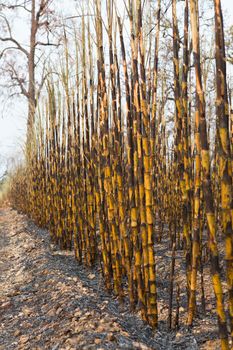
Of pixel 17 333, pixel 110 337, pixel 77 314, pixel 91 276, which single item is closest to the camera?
pixel 110 337

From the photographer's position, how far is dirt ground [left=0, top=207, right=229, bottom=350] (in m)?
1.37

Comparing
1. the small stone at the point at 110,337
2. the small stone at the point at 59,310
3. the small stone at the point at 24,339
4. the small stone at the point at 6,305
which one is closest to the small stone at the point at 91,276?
the small stone at the point at 6,305

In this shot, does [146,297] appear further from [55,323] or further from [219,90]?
[219,90]

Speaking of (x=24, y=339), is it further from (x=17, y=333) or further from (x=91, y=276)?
(x=91, y=276)

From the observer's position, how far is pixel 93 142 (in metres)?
2.17

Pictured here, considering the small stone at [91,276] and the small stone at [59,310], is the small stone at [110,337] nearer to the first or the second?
the small stone at [59,310]

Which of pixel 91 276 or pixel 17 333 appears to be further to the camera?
pixel 91 276

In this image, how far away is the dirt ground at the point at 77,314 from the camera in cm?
137

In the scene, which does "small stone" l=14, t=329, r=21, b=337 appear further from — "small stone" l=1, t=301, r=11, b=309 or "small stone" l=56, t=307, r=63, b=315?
"small stone" l=1, t=301, r=11, b=309

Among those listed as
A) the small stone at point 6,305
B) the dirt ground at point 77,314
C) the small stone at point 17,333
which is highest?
the dirt ground at point 77,314

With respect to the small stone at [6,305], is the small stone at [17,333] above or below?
below

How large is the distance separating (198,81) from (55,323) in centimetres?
100

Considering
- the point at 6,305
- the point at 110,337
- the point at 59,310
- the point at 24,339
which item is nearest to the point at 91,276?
the point at 6,305

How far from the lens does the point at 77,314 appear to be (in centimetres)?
155
